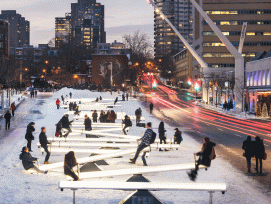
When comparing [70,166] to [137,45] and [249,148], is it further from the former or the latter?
[137,45]

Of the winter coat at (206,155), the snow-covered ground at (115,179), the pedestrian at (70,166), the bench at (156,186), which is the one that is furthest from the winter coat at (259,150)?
the pedestrian at (70,166)

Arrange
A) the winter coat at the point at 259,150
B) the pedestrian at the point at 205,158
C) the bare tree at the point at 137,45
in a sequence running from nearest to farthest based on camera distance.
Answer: the pedestrian at the point at 205,158 → the winter coat at the point at 259,150 → the bare tree at the point at 137,45

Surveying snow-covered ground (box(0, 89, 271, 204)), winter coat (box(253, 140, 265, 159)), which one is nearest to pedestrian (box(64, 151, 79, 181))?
snow-covered ground (box(0, 89, 271, 204))

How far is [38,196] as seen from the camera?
999 centimetres

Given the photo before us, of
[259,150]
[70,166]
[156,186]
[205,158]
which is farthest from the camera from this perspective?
[259,150]

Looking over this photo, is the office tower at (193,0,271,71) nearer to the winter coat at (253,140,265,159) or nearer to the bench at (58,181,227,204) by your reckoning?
the winter coat at (253,140,265,159)

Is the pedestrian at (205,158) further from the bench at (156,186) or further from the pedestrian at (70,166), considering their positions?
the pedestrian at (70,166)

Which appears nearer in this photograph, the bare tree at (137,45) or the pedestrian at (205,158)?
the pedestrian at (205,158)

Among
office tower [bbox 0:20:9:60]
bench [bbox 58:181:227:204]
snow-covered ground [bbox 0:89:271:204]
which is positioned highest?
office tower [bbox 0:20:9:60]

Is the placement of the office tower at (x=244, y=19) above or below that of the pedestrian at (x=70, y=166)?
above

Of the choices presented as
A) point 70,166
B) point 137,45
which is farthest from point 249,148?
point 137,45

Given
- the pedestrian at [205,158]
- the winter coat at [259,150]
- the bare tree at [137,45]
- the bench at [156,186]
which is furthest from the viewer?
the bare tree at [137,45]

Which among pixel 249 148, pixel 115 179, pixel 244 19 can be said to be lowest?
pixel 115 179

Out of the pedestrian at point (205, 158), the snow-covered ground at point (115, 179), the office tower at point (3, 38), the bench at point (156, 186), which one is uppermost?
the office tower at point (3, 38)
